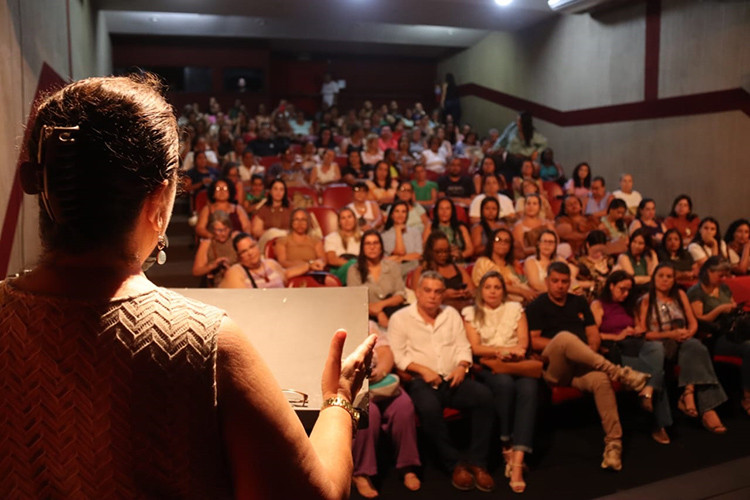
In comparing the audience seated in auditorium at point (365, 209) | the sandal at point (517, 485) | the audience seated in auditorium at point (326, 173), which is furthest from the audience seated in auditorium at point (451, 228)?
the sandal at point (517, 485)

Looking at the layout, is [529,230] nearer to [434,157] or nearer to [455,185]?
[455,185]

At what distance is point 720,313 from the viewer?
4090mm

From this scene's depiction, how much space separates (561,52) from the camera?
369 inches

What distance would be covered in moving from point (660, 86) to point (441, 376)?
5761mm

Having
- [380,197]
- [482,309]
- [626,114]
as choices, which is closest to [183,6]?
[380,197]

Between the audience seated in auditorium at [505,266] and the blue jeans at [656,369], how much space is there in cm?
87

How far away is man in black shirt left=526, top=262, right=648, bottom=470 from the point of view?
3.26 metres

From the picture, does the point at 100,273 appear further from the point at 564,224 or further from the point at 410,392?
the point at 564,224

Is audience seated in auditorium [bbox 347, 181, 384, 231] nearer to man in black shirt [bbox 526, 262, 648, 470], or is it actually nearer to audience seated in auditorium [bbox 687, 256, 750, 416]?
man in black shirt [bbox 526, 262, 648, 470]

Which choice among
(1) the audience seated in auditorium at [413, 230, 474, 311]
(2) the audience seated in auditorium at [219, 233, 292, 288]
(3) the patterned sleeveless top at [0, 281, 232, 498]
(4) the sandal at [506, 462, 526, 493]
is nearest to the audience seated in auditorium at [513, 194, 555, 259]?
(1) the audience seated in auditorium at [413, 230, 474, 311]

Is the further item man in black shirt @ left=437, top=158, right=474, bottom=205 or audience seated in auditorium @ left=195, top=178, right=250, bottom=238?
man in black shirt @ left=437, top=158, right=474, bottom=205

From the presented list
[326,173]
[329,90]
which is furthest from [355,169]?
[329,90]

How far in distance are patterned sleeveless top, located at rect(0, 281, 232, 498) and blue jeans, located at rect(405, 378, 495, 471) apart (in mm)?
2510

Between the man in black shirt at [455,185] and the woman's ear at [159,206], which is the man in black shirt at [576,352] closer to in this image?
the woman's ear at [159,206]
